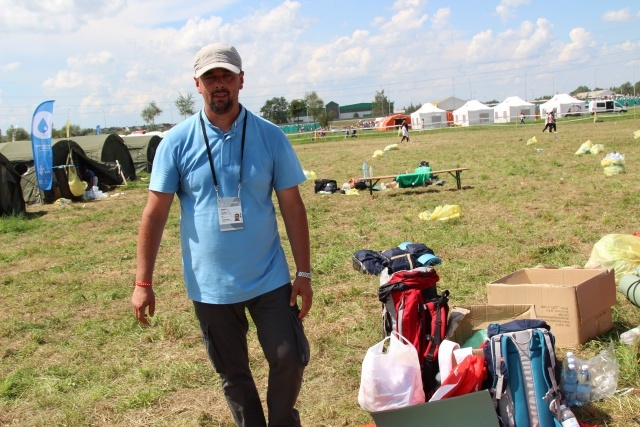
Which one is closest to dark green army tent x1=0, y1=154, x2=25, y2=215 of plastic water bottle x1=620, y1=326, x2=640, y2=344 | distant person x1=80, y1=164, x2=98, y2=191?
distant person x1=80, y1=164, x2=98, y2=191

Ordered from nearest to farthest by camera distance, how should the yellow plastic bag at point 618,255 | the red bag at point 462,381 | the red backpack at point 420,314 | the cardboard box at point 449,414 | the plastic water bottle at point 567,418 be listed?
the cardboard box at point 449,414, the plastic water bottle at point 567,418, the red bag at point 462,381, the red backpack at point 420,314, the yellow plastic bag at point 618,255

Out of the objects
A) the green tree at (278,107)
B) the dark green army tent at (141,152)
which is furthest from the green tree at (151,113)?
the dark green army tent at (141,152)

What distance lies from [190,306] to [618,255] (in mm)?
4012

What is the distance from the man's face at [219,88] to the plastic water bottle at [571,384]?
241cm

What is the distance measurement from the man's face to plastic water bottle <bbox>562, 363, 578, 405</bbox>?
2.41 m

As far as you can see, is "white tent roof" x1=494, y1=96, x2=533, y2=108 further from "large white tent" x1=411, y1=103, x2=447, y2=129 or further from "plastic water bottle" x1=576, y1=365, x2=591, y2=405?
"plastic water bottle" x1=576, y1=365, x2=591, y2=405

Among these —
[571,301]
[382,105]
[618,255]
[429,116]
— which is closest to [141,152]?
[618,255]

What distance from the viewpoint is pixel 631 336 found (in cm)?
407

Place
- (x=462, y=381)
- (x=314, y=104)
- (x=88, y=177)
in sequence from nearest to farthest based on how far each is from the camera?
1. (x=462, y=381)
2. (x=88, y=177)
3. (x=314, y=104)

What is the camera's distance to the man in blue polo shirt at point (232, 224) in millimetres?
2660

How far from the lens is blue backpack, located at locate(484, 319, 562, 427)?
314 centimetres

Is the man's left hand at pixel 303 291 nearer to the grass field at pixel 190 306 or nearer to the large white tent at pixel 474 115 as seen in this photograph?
the grass field at pixel 190 306

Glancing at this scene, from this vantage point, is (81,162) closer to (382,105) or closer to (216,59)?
(216,59)

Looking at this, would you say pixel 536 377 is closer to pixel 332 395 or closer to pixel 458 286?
pixel 332 395
